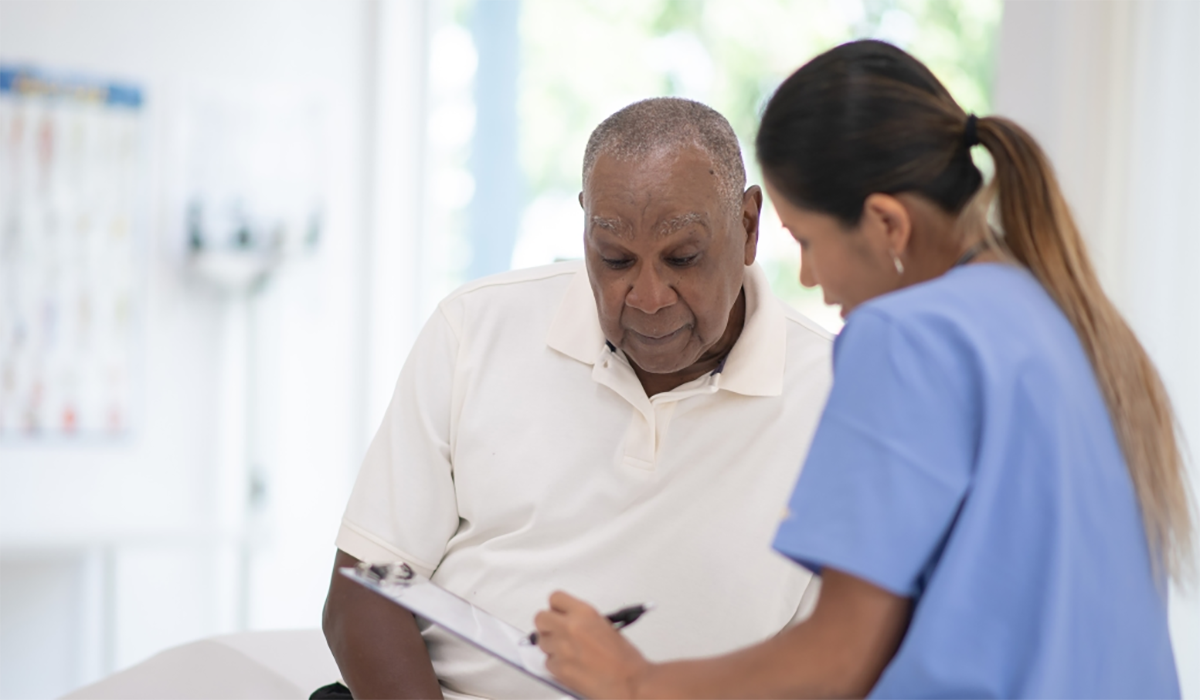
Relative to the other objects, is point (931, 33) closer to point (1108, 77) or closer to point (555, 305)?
point (1108, 77)

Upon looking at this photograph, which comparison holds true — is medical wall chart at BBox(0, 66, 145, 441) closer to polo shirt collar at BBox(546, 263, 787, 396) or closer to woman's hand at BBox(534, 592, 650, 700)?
polo shirt collar at BBox(546, 263, 787, 396)

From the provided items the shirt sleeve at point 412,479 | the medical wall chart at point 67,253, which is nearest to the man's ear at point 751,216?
the shirt sleeve at point 412,479

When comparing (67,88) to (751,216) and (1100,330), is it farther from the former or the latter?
(1100,330)

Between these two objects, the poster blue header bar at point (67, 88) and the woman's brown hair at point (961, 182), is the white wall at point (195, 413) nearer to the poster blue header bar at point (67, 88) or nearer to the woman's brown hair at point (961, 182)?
the poster blue header bar at point (67, 88)

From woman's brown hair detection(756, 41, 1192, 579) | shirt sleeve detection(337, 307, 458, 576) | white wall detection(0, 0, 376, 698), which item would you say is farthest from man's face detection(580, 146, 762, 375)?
white wall detection(0, 0, 376, 698)

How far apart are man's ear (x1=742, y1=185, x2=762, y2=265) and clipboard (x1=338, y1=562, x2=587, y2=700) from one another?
24.7 inches

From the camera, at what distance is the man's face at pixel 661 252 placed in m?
1.32

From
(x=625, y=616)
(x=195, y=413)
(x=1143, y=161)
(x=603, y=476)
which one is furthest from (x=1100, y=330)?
(x=195, y=413)

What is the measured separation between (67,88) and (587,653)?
2.52 m

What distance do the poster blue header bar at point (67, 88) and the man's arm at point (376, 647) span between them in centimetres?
197

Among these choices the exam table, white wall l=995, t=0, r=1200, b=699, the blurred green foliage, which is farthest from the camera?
the blurred green foliage

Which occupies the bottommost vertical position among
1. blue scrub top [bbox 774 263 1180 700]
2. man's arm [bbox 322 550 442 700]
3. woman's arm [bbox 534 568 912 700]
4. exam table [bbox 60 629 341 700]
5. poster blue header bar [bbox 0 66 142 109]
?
exam table [bbox 60 629 341 700]

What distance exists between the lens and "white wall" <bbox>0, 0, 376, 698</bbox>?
280 centimetres

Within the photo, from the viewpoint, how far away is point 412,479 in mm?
1478
